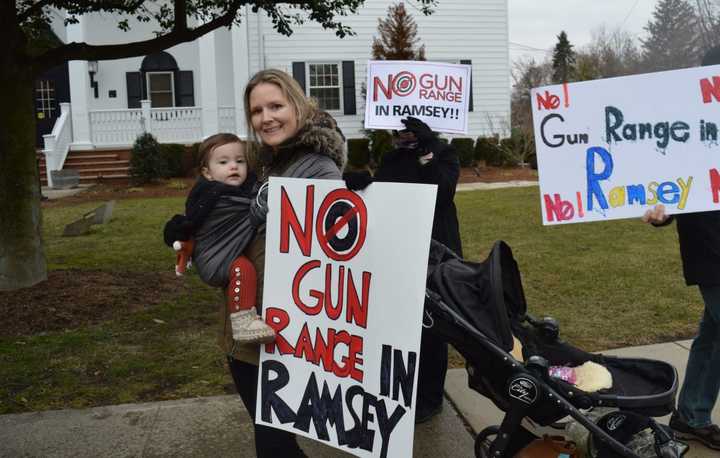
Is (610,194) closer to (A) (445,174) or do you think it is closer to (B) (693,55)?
(A) (445,174)

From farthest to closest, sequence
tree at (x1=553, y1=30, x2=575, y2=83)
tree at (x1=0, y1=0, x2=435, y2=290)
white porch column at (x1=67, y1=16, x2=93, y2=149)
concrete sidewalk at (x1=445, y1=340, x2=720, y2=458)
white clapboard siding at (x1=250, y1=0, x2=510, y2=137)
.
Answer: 1. tree at (x1=553, y1=30, x2=575, y2=83)
2. white clapboard siding at (x1=250, y1=0, x2=510, y2=137)
3. white porch column at (x1=67, y1=16, x2=93, y2=149)
4. tree at (x1=0, y1=0, x2=435, y2=290)
5. concrete sidewalk at (x1=445, y1=340, x2=720, y2=458)

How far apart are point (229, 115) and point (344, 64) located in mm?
3549

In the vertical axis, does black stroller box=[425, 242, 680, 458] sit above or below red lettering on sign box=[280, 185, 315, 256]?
below

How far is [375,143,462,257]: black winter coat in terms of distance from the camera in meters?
3.58

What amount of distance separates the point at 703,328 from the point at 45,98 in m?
21.7

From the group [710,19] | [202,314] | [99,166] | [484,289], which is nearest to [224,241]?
[484,289]

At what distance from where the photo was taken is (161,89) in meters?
20.2

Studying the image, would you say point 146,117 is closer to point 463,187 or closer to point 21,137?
point 463,187

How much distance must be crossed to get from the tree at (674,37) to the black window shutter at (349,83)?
8.29m

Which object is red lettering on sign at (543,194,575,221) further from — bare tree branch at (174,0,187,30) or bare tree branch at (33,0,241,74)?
bare tree branch at (174,0,187,30)

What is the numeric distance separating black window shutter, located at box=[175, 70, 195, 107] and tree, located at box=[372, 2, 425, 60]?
18.4ft

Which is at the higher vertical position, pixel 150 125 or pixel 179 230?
pixel 150 125

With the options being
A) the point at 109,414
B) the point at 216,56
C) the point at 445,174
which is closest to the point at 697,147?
the point at 445,174

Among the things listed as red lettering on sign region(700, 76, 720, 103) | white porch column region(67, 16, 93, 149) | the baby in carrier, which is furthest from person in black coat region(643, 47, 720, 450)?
white porch column region(67, 16, 93, 149)
